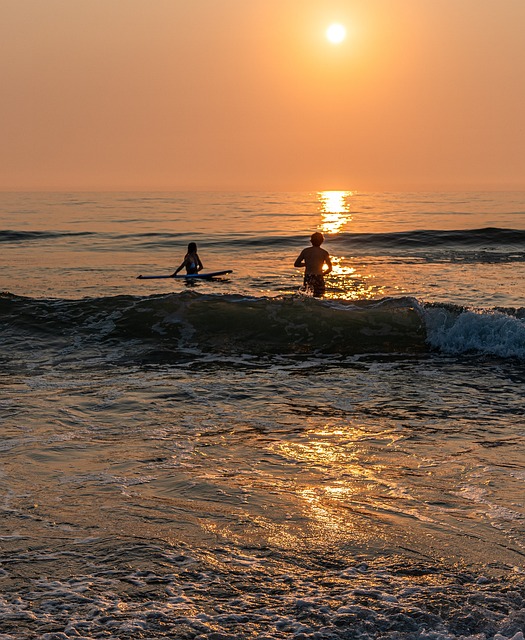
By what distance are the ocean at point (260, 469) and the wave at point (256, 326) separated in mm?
72

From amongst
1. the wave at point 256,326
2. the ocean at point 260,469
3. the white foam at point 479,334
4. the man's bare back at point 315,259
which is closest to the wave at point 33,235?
the wave at point 256,326

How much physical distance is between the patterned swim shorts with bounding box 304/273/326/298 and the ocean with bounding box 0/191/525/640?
1126mm

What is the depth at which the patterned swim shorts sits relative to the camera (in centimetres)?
1948

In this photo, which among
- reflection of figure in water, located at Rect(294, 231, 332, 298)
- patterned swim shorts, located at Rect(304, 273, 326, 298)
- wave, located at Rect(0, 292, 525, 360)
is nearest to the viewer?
wave, located at Rect(0, 292, 525, 360)

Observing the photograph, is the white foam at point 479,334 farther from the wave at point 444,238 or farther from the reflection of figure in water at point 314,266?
the wave at point 444,238

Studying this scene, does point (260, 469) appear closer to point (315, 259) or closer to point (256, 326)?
point (256, 326)

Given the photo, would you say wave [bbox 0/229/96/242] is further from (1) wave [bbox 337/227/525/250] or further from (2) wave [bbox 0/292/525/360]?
(2) wave [bbox 0/292/525/360]

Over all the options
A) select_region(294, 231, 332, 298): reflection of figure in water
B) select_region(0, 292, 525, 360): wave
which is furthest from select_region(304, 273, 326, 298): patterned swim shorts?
select_region(0, 292, 525, 360): wave

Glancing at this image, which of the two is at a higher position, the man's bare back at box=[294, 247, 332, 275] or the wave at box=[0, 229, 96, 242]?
the wave at box=[0, 229, 96, 242]

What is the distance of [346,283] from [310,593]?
73.9ft

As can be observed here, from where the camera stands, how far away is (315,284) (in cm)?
1952

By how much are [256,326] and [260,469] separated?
959 centimetres

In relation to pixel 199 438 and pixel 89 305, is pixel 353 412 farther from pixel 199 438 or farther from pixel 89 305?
pixel 89 305

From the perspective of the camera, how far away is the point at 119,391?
10.6m
